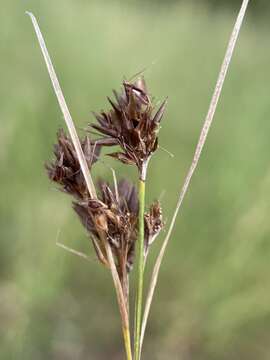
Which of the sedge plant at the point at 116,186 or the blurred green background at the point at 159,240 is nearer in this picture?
the sedge plant at the point at 116,186

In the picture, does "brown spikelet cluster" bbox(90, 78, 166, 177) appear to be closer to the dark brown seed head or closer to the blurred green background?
the dark brown seed head

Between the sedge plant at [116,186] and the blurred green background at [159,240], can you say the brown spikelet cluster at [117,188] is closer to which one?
the sedge plant at [116,186]

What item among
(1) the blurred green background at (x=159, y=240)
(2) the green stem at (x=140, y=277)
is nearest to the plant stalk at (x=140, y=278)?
(2) the green stem at (x=140, y=277)

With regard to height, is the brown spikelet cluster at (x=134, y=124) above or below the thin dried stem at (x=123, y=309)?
above

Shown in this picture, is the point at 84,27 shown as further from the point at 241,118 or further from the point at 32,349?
the point at 32,349

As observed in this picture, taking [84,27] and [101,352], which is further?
[84,27]

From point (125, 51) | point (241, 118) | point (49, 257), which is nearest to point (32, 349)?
point (49, 257)
